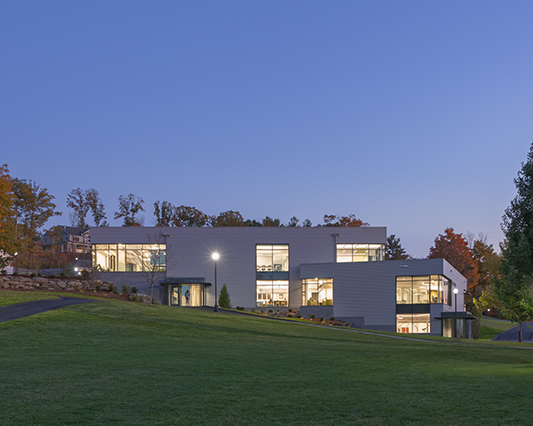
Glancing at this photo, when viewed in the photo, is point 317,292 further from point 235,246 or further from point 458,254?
point 458,254

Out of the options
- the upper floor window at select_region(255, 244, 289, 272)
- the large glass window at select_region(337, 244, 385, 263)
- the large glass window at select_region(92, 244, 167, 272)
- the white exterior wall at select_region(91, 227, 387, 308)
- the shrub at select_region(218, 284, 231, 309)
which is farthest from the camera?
the large glass window at select_region(337, 244, 385, 263)

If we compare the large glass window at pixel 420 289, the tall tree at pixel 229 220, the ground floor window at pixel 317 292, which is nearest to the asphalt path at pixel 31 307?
the ground floor window at pixel 317 292

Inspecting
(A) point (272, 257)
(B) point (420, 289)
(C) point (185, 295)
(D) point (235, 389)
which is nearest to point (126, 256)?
(C) point (185, 295)

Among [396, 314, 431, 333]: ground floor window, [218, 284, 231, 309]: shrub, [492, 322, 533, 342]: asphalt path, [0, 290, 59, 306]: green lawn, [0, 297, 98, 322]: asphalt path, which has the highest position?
[0, 290, 59, 306]: green lawn

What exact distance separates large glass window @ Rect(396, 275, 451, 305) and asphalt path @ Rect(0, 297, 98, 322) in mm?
28647

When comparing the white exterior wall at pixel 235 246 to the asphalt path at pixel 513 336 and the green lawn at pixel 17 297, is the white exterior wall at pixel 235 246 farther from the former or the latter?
the green lawn at pixel 17 297

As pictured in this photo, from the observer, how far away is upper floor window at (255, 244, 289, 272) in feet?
190

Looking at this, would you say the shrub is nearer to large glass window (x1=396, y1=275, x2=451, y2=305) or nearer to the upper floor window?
the upper floor window

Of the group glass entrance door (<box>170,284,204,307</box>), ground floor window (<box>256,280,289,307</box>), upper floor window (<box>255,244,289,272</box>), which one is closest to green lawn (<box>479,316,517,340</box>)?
ground floor window (<box>256,280,289,307</box>)

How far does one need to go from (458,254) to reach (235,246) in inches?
1805

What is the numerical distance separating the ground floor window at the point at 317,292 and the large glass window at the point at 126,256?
Result: 14552mm

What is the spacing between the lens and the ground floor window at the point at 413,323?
50500 mm

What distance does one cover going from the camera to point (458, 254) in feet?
293

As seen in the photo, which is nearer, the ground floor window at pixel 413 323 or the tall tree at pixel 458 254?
the ground floor window at pixel 413 323
